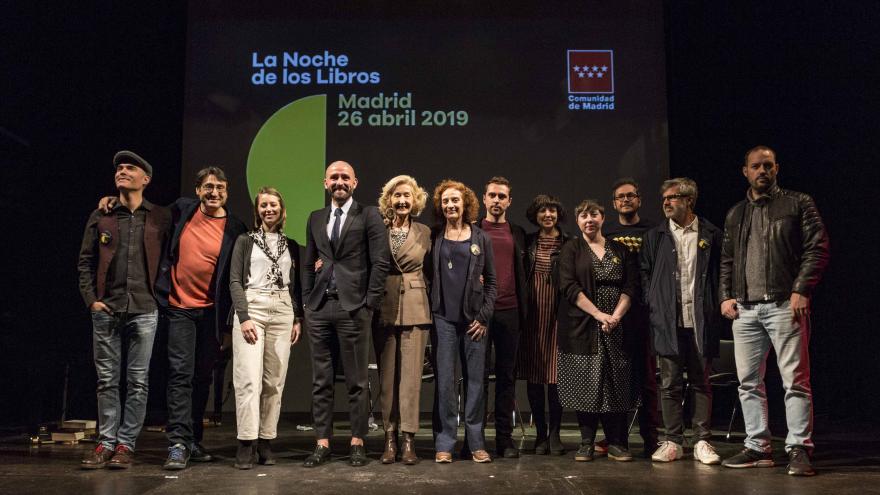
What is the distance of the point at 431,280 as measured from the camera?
398 centimetres

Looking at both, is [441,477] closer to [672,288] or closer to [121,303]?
[672,288]

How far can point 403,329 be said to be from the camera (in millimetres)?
3889

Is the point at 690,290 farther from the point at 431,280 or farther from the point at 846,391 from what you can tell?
the point at 846,391

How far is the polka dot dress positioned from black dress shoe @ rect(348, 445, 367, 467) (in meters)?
1.17

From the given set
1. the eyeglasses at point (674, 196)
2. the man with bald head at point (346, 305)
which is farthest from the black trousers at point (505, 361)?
the eyeglasses at point (674, 196)

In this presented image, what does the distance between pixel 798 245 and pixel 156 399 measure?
5250 millimetres

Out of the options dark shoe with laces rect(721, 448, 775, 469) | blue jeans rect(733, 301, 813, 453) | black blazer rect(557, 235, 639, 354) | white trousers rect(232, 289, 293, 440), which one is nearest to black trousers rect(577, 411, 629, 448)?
black blazer rect(557, 235, 639, 354)

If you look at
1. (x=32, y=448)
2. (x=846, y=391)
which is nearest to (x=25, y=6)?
(x=32, y=448)

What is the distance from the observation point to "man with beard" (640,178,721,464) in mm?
3949

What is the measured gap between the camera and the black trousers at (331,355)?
382 cm

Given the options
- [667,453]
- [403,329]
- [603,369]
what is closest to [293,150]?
[403,329]

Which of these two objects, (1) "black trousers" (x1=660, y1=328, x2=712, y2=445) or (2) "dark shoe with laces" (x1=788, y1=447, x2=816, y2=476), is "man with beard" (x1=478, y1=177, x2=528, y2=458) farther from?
(2) "dark shoe with laces" (x1=788, y1=447, x2=816, y2=476)

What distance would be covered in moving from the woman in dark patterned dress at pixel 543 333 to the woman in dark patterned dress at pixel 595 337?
18 centimetres

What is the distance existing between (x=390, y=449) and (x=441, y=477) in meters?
0.48
